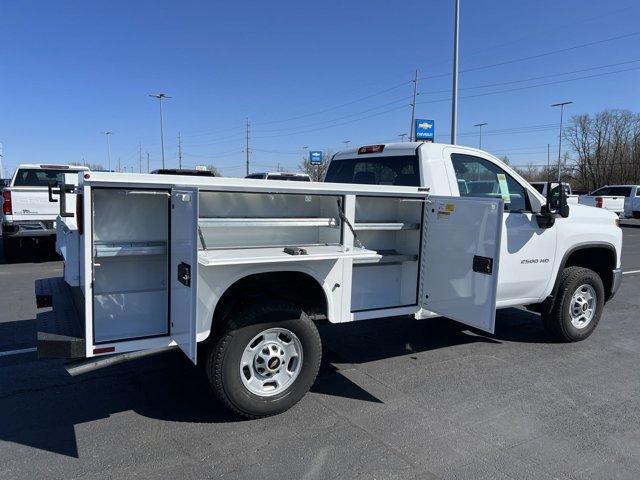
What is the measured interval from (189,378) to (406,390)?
6.36 feet

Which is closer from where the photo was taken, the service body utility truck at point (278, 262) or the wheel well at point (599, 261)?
the service body utility truck at point (278, 262)

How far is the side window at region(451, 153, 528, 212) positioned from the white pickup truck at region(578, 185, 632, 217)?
19.3 metres

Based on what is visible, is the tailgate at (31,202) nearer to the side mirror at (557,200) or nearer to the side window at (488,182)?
the side window at (488,182)

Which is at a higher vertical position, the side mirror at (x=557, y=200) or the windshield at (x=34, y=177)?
the windshield at (x=34, y=177)

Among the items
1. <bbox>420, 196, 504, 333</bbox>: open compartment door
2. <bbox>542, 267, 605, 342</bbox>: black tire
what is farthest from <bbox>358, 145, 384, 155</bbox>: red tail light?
<bbox>542, 267, 605, 342</bbox>: black tire

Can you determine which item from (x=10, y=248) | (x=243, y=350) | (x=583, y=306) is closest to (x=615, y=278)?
(x=583, y=306)

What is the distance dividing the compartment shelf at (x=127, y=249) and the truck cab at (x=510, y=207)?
2483 mm

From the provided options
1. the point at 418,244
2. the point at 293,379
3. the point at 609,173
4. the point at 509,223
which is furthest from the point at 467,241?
the point at 609,173

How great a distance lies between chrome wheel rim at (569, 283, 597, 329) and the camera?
5.79m

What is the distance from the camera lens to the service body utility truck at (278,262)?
3.39 metres

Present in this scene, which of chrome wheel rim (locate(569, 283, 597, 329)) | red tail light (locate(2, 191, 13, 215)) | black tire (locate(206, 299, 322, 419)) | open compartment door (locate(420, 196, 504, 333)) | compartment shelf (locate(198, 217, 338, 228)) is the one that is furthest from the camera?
red tail light (locate(2, 191, 13, 215))

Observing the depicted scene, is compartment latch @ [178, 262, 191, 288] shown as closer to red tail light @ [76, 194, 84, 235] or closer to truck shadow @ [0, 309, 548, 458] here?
red tail light @ [76, 194, 84, 235]

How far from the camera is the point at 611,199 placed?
25922mm

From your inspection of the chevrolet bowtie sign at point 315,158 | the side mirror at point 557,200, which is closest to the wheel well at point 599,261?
the side mirror at point 557,200
